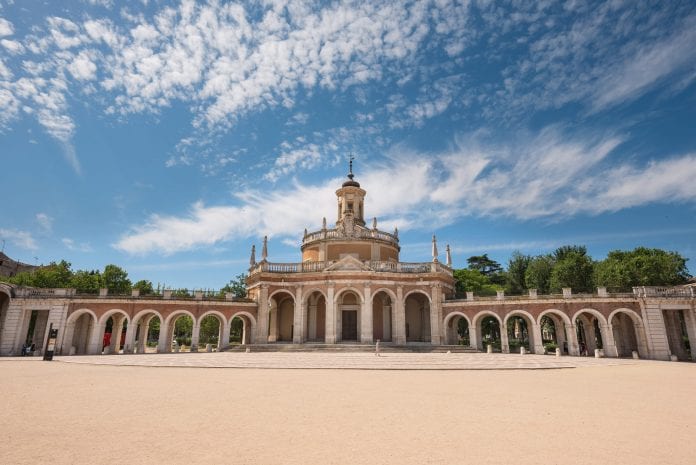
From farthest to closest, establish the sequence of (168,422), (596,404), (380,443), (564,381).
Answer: (564,381)
(596,404)
(168,422)
(380,443)

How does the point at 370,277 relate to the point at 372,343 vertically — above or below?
above

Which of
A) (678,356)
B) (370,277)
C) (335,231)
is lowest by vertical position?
(678,356)

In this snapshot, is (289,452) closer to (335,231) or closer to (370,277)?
(370,277)

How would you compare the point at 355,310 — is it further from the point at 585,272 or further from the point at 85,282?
the point at 85,282

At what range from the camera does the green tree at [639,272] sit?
38.8 metres

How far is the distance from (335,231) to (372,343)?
1295cm

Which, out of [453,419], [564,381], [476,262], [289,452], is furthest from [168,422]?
[476,262]

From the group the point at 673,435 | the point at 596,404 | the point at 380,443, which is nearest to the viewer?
the point at 380,443

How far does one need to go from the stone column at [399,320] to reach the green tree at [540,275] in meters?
21.3

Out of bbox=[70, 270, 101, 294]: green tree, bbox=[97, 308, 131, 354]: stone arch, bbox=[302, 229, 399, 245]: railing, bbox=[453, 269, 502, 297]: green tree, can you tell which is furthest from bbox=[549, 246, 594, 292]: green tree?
bbox=[70, 270, 101, 294]: green tree

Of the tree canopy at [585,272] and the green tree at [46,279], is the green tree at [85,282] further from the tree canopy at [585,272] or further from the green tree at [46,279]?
the tree canopy at [585,272]

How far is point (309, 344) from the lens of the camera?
35.4 m

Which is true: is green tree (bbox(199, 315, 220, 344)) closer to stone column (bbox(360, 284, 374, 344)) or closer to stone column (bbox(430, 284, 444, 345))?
stone column (bbox(360, 284, 374, 344))

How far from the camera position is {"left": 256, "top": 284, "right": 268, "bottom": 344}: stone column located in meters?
37.2
